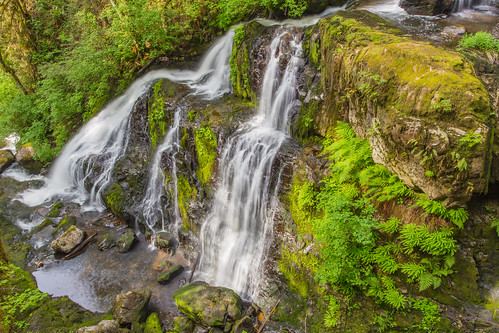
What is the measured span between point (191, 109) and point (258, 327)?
625 cm

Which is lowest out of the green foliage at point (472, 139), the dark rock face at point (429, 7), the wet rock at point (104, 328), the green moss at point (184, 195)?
the wet rock at point (104, 328)

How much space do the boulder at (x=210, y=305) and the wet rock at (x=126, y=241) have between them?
9.91ft

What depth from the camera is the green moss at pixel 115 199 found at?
10125 mm

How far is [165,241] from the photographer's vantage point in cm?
895

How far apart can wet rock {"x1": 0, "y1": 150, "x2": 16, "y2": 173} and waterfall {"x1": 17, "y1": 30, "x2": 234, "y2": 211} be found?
9.89 ft

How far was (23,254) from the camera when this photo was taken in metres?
9.20

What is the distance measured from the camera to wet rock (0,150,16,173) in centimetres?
1366

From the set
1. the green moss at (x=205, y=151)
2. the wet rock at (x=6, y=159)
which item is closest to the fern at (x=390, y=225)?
the green moss at (x=205, y=151)

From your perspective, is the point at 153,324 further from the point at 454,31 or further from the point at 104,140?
the point at 454,31

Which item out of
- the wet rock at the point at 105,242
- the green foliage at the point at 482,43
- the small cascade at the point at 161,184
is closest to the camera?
the green foliage at the point at 482,43

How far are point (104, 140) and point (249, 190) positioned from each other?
7.16 m

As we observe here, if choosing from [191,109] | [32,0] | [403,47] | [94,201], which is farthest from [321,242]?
[32,0]

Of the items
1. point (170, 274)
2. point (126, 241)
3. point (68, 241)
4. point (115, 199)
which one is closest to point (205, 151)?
point (170, 274)

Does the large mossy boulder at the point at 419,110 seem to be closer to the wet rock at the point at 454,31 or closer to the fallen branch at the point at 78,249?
the wet rock at the point at 454,31
